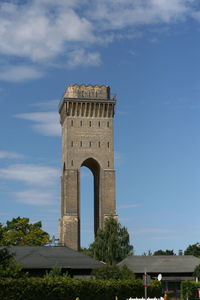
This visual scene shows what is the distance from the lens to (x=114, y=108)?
97000 millimetres

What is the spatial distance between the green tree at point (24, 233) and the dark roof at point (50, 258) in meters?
35.2

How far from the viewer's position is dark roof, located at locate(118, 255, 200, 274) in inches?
2482

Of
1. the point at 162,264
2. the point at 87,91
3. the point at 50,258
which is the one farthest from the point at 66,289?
the point at 87,91

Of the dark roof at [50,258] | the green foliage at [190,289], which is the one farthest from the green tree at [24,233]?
the green foliage at [190,289]

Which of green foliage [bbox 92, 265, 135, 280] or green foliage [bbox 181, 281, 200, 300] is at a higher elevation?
green foliage [bbox 92, 265, 135, 280]

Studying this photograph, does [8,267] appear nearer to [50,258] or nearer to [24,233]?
[50,258]

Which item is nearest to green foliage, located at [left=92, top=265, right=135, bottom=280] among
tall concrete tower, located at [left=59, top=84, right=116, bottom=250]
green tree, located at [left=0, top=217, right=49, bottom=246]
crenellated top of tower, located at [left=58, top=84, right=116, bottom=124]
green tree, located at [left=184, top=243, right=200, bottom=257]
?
green tree, located at [left=0, top=217, right=49, bottom=246]

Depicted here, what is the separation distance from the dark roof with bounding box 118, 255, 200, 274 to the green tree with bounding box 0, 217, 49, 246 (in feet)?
76.6

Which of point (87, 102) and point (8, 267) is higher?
point (87, 102)

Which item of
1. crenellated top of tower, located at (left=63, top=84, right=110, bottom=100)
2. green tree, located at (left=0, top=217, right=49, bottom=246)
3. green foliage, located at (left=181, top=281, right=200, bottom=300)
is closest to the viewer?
green foliage, located at (left=181, top=281, right=200, bottom=300)

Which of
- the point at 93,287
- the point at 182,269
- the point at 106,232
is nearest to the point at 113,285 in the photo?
the point at 93,287

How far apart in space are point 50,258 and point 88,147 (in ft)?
155

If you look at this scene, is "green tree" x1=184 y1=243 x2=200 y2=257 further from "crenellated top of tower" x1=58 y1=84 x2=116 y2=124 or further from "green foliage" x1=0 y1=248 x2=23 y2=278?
"green foliage" x1=0 y1=248 x2=23 y2=278

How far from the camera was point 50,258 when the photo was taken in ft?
158
